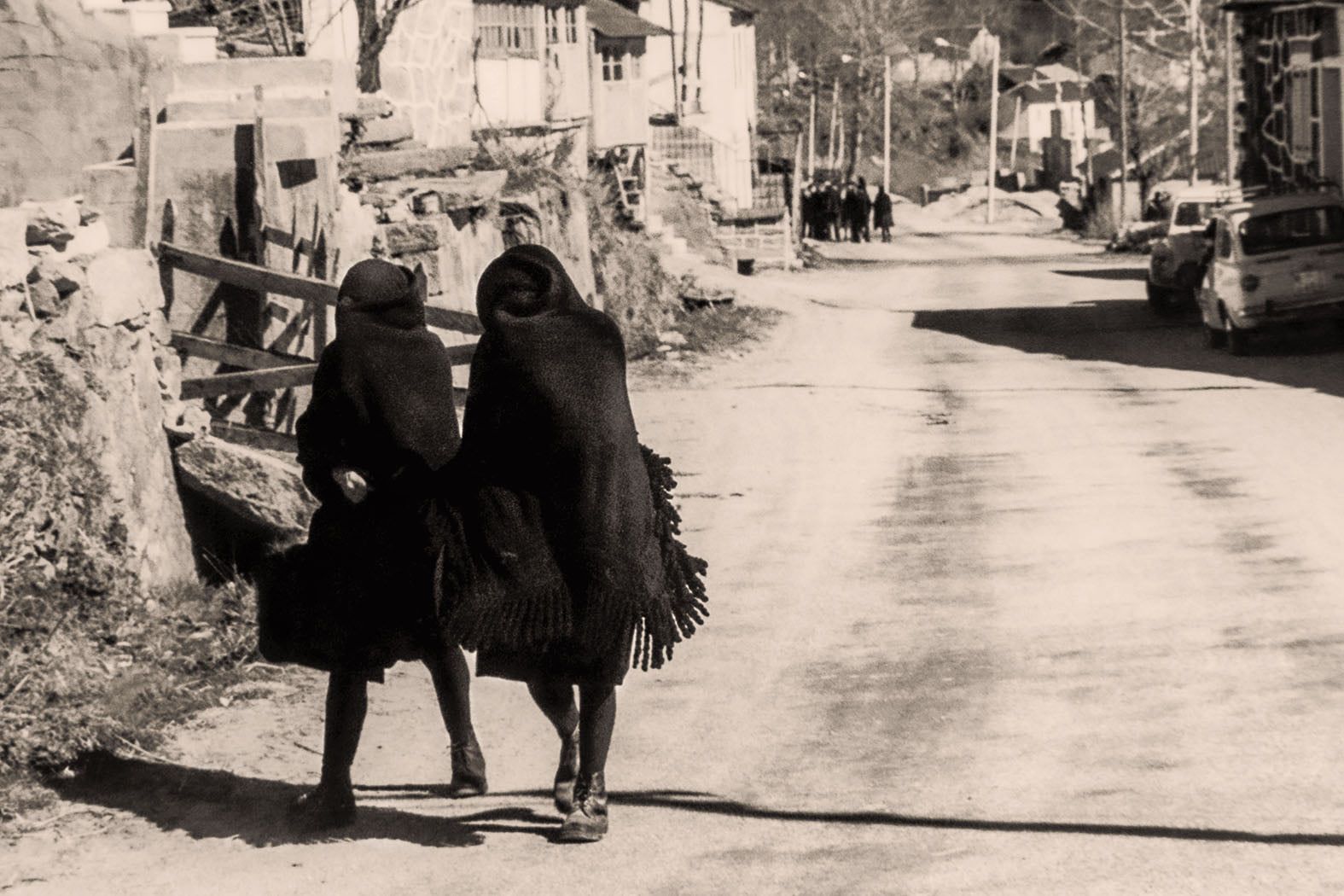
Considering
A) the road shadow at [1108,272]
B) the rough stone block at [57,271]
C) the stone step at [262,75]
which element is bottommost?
the road shadow at [1108,272]

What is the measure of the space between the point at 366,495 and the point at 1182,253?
81.2 feet

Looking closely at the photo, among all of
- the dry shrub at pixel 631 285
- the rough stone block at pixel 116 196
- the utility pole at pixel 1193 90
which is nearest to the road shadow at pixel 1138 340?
the dry shrub at pixel 631 285

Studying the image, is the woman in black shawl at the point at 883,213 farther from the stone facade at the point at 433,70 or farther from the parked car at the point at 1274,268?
the parked car at the point at 1274,268

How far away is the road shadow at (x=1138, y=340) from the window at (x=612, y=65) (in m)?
15.2

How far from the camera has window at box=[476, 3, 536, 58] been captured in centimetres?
3366

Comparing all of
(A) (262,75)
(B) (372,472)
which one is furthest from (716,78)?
(B) (372,472)

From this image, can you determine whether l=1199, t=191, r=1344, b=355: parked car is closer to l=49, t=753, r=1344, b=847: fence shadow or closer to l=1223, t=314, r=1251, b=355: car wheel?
l=1223, t=314, r=1251, b=355: car wheel

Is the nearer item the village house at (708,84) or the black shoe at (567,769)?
the black shoe at (567,769)

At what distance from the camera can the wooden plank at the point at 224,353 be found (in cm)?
1230

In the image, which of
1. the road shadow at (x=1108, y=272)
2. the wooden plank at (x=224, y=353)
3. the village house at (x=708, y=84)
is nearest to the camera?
the wooden plank at (x=224, y=353)

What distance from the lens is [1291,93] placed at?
33312 mm

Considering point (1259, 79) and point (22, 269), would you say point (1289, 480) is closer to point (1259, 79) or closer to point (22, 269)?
point (22, 269)

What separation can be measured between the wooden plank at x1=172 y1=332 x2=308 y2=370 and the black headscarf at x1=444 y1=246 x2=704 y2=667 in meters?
6.01

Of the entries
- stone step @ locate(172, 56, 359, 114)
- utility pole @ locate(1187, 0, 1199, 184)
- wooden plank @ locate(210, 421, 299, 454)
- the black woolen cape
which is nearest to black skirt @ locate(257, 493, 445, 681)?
the black woolen cape
